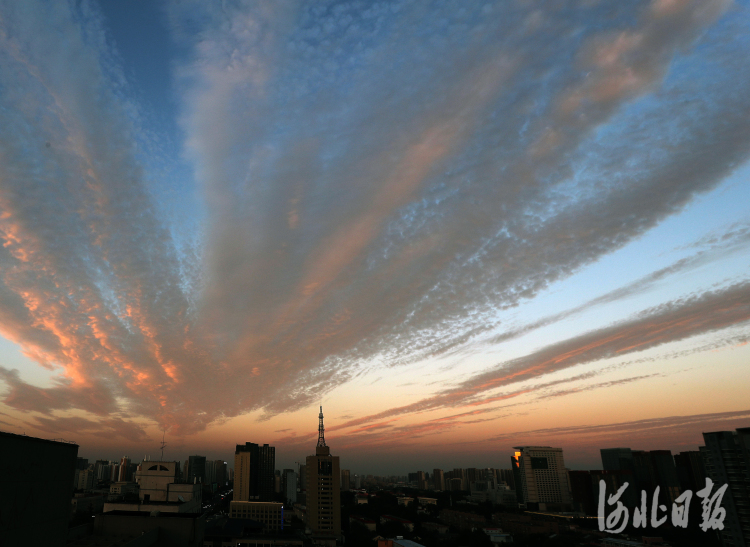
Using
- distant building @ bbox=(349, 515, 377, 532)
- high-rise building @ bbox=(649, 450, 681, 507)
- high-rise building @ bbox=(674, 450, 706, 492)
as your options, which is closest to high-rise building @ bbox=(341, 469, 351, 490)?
distant building @ bbox=(349, 515, 377, 532)

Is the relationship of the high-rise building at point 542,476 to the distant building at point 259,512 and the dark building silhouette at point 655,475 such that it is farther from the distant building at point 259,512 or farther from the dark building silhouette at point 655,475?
the distant building at point 259,512

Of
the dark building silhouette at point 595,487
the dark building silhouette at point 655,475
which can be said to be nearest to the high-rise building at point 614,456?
the dark building silhouette at point 595,487

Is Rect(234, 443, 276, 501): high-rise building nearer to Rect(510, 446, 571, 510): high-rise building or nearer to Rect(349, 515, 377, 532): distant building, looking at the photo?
Rect(349, 515, 377, 532): distant building

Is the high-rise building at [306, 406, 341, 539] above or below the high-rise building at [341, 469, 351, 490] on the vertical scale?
above

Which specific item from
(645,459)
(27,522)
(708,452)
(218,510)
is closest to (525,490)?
(645,459)

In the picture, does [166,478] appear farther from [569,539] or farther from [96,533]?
[569,539]

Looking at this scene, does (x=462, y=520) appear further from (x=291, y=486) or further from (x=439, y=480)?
(x=439, y=480)
